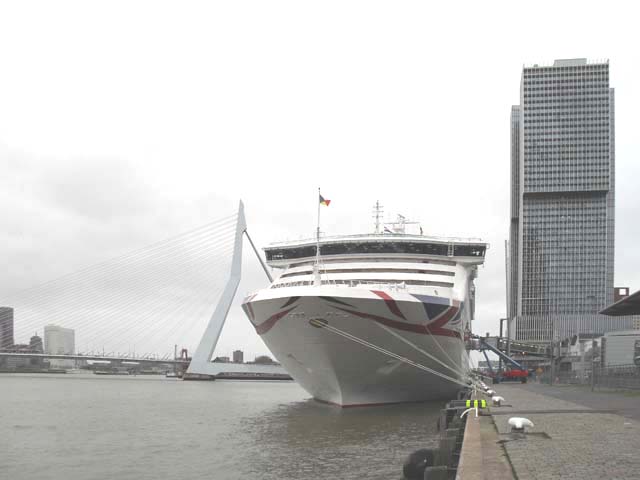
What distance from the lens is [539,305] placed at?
5246 inches

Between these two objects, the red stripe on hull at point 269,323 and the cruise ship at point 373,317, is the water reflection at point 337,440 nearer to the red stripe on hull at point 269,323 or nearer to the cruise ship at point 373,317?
the cruise ship at point 373,317

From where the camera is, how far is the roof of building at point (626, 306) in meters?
21.6

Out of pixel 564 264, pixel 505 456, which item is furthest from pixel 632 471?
pixel 564 264

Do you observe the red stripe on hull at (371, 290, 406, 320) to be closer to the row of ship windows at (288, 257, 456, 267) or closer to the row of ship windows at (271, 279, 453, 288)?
the row of ship windows at (271, 279, 453, 288)

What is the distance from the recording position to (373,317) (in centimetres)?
2131

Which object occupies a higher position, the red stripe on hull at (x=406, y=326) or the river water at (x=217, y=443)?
the red stripe on hull at (x=406, y=326)

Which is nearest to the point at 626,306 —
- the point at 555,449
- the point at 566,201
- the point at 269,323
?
the point at 269,323

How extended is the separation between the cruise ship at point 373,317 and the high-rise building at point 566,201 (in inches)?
4157

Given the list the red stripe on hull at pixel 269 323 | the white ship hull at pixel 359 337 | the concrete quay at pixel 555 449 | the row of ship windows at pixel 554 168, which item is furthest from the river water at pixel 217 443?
the row of ship windows at pixel 554 168

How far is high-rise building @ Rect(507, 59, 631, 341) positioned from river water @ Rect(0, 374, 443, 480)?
111 metres

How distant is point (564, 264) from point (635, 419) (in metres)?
124

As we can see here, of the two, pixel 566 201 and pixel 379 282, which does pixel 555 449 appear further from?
pixel 566 201

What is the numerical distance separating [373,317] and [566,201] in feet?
386

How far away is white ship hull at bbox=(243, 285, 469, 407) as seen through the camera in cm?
2122
